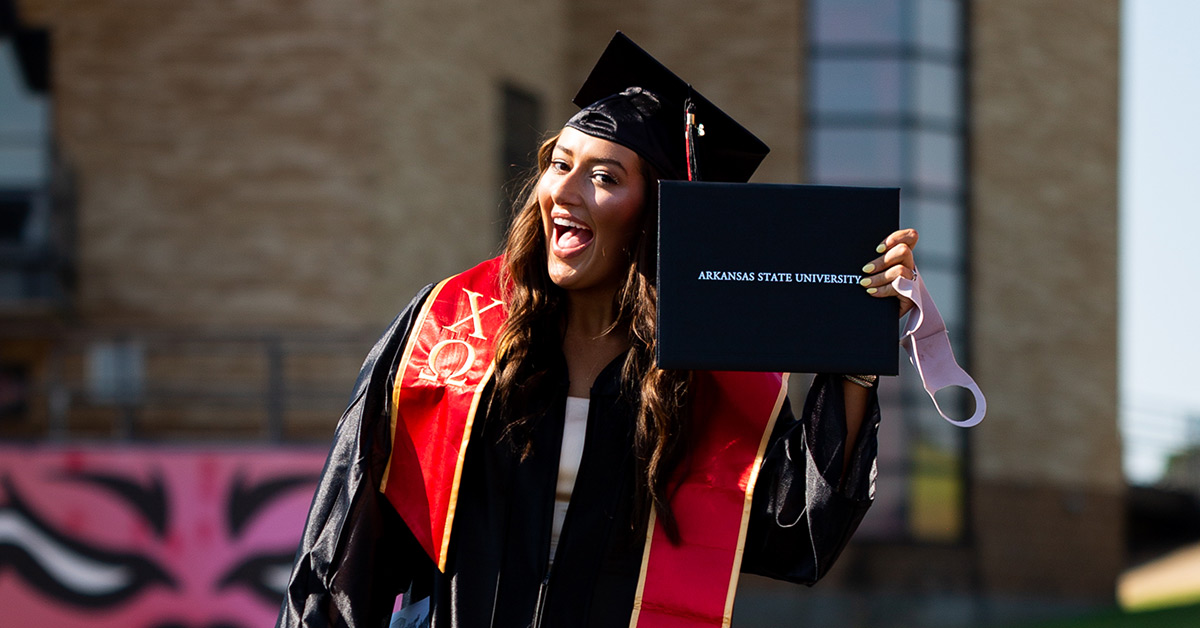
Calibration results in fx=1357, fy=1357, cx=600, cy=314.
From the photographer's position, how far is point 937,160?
51.4 ft

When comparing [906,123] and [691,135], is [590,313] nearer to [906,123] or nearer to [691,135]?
[691,135]

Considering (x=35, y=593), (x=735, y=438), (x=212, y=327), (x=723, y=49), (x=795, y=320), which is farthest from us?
(x=723, y=49)

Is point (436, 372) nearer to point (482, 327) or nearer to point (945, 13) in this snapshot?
point (482, 327)

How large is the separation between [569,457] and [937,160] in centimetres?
1376

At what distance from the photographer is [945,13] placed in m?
15.7

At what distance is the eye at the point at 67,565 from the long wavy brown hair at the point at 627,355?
7.68 m

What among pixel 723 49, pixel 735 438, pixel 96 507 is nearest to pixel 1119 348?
pixel 723 49

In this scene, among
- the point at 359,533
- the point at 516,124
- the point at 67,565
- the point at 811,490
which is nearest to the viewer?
the point at 811,490

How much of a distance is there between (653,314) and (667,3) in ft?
44.2

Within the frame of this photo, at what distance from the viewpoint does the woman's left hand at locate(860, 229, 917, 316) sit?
2359mm

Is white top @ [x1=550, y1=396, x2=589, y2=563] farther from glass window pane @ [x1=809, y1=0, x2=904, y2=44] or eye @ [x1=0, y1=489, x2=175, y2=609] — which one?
glass window pane @ [x1=809, y1=0, x2=904, y2=44]

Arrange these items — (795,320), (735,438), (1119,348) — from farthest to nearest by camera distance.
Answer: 1. (1119,348)
2. (735,438)
3. (795,320)

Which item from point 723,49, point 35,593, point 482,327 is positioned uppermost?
point 723,49

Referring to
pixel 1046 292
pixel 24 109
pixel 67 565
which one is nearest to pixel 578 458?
pixel 67 565
